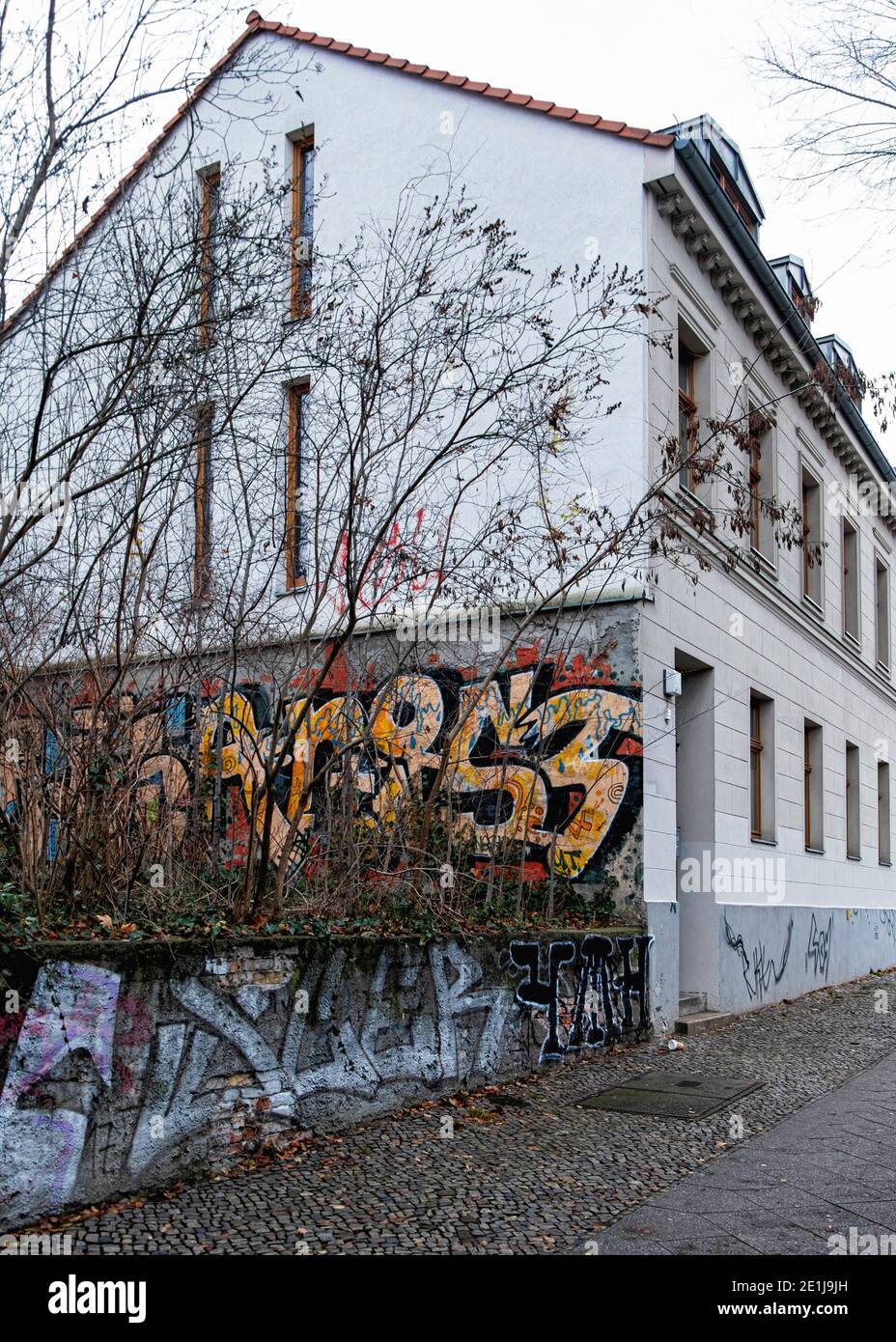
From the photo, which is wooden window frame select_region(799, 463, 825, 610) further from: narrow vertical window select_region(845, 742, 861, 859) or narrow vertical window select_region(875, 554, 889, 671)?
narrow vertical window select_region(875, 554, 889, 671)

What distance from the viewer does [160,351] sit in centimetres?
654

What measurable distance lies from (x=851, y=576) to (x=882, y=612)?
2.23 m

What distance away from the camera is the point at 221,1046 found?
5879 millimetres

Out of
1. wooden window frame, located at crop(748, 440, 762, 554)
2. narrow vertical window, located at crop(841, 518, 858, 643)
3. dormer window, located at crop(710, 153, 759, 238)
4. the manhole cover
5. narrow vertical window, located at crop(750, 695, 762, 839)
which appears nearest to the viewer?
the manhole cover

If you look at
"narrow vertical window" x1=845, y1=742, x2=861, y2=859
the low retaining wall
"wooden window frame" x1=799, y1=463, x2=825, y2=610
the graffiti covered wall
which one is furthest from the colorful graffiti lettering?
"narrow vertical window" x1=845, y1=742, x2=861, y2=859

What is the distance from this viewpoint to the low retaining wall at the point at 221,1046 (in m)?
4.96

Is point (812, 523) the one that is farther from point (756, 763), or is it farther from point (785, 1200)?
point (785, 1200)

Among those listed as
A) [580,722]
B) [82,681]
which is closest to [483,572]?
[580,722]

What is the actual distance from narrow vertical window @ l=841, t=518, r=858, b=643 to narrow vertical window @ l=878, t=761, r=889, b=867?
8.93 ft

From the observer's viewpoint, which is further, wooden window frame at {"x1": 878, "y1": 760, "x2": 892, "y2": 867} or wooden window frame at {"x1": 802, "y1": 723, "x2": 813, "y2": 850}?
wooden window frame at {"x1": 878, "y1": 760, "x2": 892, "y2": 867}

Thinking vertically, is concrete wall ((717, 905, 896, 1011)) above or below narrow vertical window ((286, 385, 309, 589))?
below

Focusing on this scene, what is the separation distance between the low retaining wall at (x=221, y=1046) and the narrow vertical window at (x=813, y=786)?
8342 mm

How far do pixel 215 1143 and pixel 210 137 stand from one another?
35.0 ft

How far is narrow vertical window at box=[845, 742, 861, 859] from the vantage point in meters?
18.2
